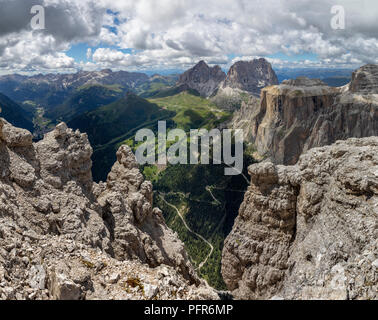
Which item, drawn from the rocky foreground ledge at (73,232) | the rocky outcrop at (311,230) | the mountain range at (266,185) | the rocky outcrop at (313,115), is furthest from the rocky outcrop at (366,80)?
the rocky foreground ledge at (73,232)

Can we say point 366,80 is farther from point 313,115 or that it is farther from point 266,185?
point 266,185

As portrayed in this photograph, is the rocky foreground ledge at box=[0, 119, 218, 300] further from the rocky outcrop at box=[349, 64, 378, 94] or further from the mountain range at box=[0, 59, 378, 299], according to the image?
the rocky outcrop at box=[349, 64, 378, 94]

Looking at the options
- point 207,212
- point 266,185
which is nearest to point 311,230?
point 266,185

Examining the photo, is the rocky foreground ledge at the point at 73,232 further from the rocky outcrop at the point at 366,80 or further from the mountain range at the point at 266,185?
the rocky outcrop at the point at 366,80

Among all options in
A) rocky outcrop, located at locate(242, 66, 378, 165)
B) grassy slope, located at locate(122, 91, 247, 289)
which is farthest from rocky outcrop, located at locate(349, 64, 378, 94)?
grassy slope, located at locate(122, 91, 247, 289)
